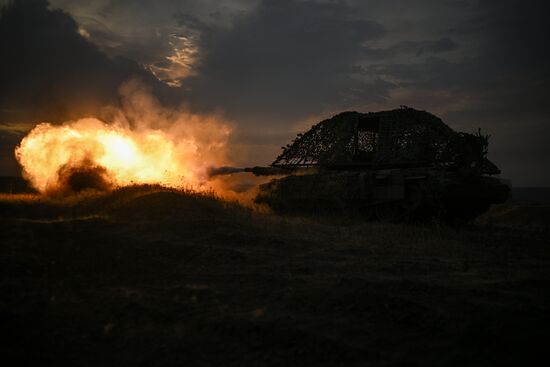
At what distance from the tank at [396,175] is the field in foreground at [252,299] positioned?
3591mm

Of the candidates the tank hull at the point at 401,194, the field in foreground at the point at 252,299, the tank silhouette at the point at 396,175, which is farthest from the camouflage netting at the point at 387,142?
the field in foreground at the point at 252,299

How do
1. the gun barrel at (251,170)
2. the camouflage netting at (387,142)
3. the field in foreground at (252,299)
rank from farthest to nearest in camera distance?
the gun barrel at (251,170) → the camouflage netting at (387,142) → the field in foreground at (252,299)

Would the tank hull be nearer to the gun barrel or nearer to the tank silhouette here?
the tank silhouette

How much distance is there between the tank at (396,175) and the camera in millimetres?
10938

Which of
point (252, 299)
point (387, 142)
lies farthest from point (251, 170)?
point (252, 299)

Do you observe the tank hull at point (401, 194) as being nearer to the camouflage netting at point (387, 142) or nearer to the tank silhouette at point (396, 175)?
the tank silhouette at point (396, 175)

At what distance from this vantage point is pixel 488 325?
3.38 metres

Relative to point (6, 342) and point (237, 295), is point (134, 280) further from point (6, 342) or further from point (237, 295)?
point (6, 342)

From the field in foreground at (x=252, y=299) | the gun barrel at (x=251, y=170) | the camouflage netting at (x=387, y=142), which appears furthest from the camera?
the gun barrel at (x=251, y=170)

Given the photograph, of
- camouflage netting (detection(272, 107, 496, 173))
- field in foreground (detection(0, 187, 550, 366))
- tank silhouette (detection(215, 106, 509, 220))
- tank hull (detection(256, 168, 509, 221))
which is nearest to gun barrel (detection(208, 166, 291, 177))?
camouflage netting (detection(272, 107, 496, 173))

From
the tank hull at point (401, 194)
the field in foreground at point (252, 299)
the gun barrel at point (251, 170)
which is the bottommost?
the field in foreground at point (252, 299)

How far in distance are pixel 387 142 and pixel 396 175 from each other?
1.76 m

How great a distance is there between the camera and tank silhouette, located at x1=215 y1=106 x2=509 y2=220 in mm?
10930

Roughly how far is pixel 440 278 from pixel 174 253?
3595 millimetres
